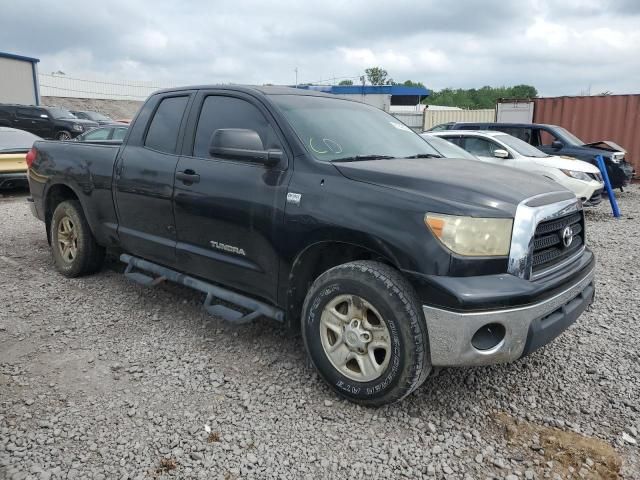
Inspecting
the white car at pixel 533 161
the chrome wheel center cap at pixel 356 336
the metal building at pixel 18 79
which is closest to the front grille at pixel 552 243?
the chrome wheel center cap at pixel 356 336

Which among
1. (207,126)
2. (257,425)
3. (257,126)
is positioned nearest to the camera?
(257,425)

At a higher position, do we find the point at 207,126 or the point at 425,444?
the point at 207,126

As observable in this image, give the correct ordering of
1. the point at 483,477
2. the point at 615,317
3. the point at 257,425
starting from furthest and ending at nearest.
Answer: the point at 615,317 < the point at 257,425 < the point at 483,477

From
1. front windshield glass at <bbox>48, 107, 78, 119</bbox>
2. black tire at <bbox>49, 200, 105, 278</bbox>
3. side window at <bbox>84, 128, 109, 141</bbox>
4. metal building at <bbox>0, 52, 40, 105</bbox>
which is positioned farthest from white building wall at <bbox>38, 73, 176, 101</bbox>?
black tire at <bbox>49, 200, 105, 278</bbox>

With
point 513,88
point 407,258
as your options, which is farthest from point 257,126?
point 513,88

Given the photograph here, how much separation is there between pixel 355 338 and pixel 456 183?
1.01 m

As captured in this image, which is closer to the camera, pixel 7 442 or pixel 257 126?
pixel 7 442

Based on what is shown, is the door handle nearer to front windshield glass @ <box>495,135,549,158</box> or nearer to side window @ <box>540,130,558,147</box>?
front windshield glass @ <box>495,135,549,158</box>

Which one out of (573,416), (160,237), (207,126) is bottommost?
(573,416)

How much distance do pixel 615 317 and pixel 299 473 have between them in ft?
10.6

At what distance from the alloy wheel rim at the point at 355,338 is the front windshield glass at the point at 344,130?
0.93 meters

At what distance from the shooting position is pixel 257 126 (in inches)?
138

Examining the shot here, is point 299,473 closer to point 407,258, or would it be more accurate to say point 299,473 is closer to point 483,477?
point 483,477

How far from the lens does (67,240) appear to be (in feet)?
17.0
